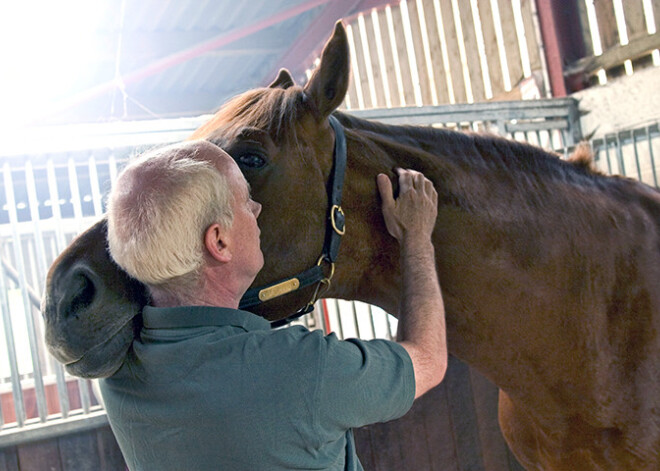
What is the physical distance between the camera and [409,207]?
155 cm

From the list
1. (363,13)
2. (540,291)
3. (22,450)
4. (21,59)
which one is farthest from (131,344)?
(21,59)

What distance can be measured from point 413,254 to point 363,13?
5.75 m

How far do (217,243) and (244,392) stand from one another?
0.29 m

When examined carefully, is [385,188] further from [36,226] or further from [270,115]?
[36,226]

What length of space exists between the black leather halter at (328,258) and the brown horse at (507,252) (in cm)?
2

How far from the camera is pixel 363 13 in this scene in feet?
22.2

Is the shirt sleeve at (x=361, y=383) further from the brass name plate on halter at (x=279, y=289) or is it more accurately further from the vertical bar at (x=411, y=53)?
the vertical bar at (x=411, y=53)

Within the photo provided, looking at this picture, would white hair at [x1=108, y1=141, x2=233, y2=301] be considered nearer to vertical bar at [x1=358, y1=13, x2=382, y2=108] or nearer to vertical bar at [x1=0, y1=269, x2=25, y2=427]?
vertical bar at [x1=0, y1=269, x2=25, y2=427]

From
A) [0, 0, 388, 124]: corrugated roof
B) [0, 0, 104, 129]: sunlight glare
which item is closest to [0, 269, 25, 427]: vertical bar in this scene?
[0, 0, 388, 124]: corrugated roof

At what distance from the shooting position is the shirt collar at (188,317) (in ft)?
3.91

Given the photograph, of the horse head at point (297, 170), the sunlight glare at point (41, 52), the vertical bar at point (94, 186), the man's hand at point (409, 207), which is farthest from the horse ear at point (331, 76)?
the sunlight glare at point (41, 52)

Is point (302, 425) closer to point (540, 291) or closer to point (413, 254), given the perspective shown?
point (413, 254)

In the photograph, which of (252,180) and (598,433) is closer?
(252,180)

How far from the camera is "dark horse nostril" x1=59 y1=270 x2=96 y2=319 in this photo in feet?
3.83
